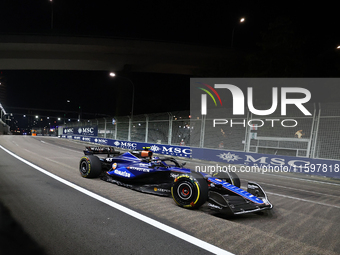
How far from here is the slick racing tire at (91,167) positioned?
6.17 m

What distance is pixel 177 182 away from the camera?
4.25 m

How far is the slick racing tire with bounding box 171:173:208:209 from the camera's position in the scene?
12.8 ft

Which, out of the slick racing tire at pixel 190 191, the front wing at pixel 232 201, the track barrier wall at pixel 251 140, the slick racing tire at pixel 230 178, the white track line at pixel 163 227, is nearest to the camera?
the white track line at pixel 163 227

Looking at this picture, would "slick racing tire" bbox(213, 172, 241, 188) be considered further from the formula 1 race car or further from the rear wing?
the rear wing

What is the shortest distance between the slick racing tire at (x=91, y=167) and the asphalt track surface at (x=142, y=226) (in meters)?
1.11

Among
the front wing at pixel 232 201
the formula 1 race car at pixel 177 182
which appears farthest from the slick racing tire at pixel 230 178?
the front wing at pixel 232 201

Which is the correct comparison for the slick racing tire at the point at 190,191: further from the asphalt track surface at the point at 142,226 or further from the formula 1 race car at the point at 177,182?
the asphalt track surface at the point at 142,226

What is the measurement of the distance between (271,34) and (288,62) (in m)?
2.26

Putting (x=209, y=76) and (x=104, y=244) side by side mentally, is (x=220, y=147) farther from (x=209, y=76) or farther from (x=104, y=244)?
(x=104, y=244)

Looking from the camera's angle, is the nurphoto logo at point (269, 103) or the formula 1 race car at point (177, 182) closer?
the formula 1 race car at point (177, 182)

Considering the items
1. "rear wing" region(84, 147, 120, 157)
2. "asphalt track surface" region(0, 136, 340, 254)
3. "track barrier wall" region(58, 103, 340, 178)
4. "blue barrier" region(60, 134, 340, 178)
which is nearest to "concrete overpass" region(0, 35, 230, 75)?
"track barrier wall" region(58, 103, 340, 178)

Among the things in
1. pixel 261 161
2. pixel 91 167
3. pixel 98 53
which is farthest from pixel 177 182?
pixel 98 53

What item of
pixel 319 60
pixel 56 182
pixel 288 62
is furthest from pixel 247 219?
pixel 319 60

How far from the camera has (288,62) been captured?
14.6 meters
